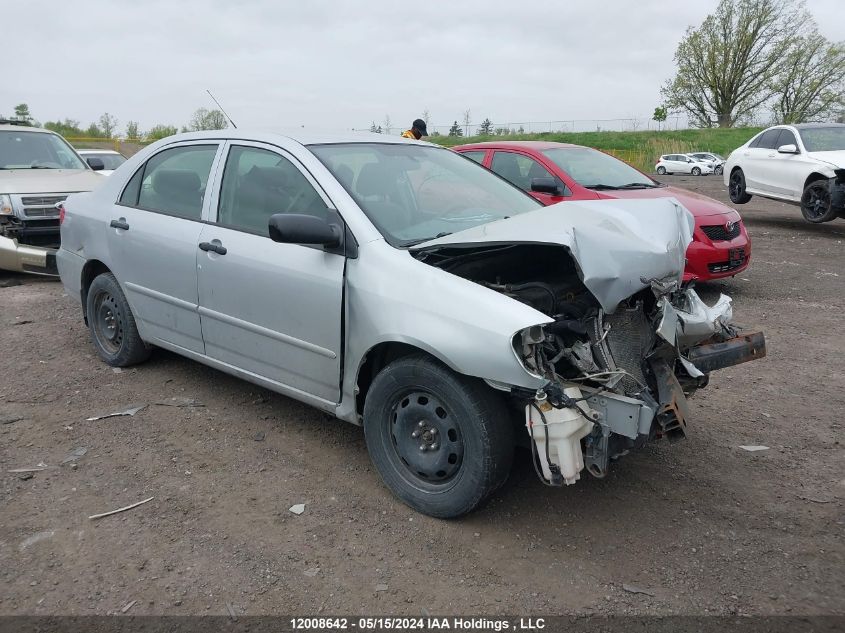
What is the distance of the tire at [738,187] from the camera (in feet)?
43.6

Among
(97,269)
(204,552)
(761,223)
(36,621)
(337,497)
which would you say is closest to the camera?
(36,621)

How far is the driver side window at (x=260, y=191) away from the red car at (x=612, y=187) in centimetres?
322

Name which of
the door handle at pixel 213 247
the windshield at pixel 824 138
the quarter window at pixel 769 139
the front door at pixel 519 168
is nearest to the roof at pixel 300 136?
the door handle at pixel 213 247

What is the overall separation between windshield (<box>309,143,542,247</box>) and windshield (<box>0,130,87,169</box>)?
7233 millimetres

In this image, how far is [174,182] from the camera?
459 centimetres

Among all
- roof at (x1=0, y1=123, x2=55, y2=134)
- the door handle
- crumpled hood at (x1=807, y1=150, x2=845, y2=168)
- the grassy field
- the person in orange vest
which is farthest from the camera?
the grassy field

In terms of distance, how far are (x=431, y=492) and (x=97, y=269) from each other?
132 inches

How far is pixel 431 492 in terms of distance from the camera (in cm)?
329

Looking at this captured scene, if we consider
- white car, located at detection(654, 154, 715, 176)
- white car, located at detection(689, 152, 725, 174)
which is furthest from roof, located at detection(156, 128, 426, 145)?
white car, located at detection(689, 152, 725, 174)

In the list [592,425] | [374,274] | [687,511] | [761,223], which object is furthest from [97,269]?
[761,223]

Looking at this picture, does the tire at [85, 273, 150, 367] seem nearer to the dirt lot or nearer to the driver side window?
the dirt lot

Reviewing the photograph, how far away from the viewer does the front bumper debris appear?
26.2ft

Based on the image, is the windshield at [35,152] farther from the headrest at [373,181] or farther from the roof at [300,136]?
the headrest at [373,181]

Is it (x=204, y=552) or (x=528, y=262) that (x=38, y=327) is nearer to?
(x=204, y=552)
